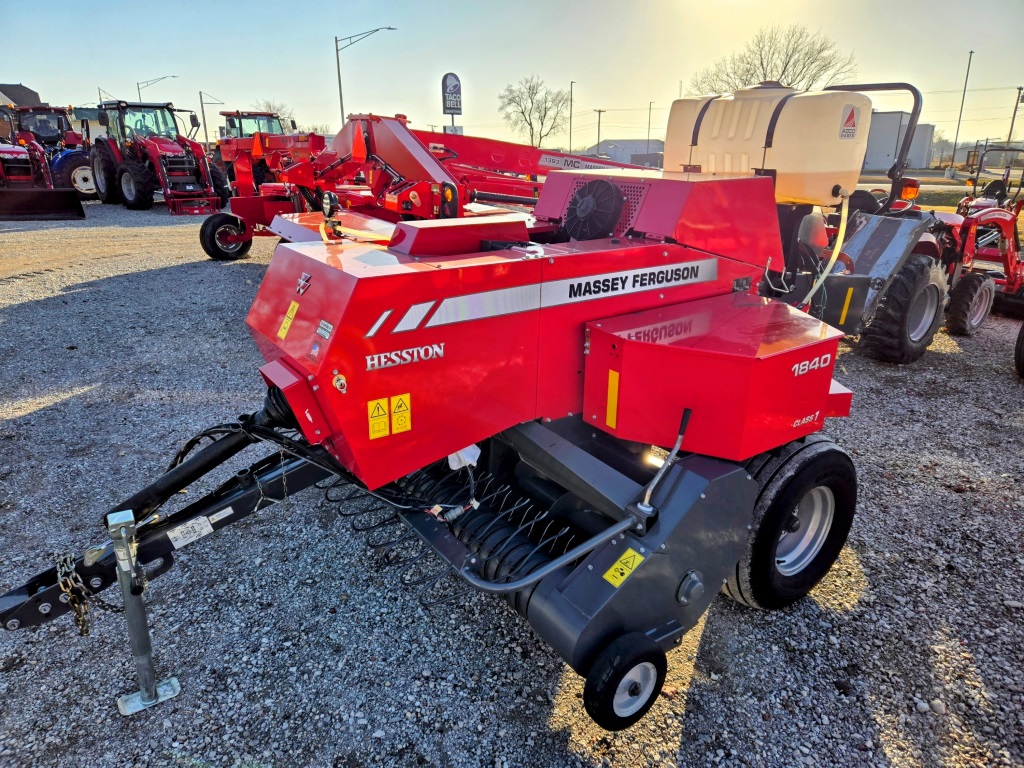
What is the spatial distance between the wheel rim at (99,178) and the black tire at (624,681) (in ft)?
60.5

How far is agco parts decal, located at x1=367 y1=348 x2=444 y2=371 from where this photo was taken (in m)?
2.04

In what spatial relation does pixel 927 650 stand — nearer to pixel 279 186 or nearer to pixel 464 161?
pixel 464 161

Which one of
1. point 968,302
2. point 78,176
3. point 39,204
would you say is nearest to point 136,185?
point 78,176

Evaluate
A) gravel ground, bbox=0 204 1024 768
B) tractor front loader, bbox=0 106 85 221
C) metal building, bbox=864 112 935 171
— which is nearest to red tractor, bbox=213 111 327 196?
tractor front loader, bbox=0 106 85 221

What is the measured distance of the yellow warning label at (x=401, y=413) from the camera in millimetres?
2131

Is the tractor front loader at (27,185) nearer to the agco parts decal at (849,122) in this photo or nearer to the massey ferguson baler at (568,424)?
the massey ferguson baler at (568,424)

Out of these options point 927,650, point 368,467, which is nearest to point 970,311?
point 927,650

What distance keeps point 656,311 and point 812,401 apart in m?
0.74

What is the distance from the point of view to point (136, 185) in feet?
49.0

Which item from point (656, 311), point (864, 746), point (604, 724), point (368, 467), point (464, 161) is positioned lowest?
point (864, 746)

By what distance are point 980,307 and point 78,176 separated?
1970cm

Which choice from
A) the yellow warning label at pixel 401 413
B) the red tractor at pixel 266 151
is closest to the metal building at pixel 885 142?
the red tractor at pixel 266 151

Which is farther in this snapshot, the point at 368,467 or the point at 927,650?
the point at 927,650

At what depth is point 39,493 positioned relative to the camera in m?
3.73
